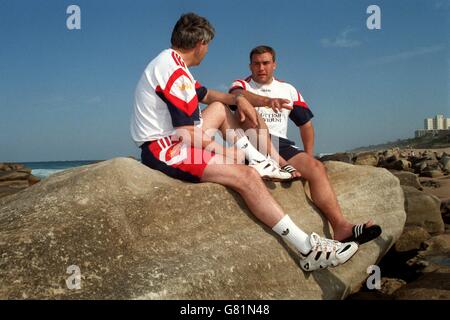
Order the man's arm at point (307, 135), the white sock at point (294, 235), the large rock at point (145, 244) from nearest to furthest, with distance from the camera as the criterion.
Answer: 1. the large rock at point (145, 244)
2. the white sock at point (294, 235)
3. the man's arm at point (307, 135)

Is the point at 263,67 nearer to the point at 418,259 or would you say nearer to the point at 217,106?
the point at 217,106

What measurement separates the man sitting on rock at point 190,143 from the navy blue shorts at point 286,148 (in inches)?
37.2

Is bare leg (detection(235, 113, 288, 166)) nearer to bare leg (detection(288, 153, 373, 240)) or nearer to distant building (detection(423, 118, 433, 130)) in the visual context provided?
bare leg (detection(288, 153, 373, 240))

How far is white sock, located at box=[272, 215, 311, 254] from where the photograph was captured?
14.4ft

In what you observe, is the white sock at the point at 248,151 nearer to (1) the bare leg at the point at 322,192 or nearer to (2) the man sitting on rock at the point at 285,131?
(2) the man sitting on rock at the point at 285,131

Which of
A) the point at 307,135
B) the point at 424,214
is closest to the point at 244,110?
the point at 307,135

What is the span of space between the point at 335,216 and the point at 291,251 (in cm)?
96

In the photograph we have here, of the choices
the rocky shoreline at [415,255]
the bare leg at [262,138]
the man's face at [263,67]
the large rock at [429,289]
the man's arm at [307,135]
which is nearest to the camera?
the large rock at [429,289]

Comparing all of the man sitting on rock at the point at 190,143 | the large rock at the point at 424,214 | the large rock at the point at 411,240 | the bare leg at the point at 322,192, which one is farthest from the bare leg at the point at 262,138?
the large rock at the point at 424,214

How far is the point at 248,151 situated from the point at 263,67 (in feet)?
5.78

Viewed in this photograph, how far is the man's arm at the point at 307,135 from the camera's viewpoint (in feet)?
20.8
